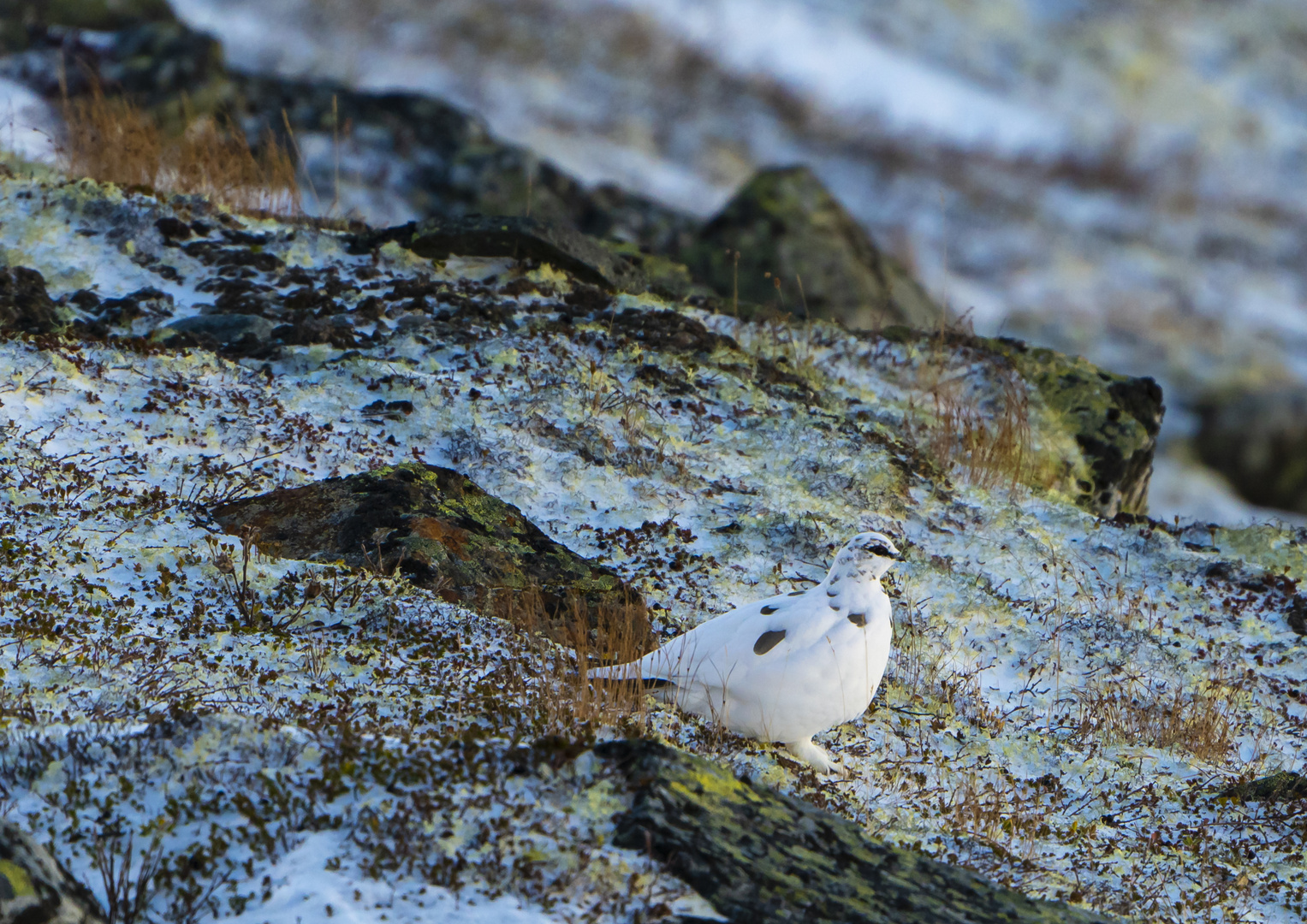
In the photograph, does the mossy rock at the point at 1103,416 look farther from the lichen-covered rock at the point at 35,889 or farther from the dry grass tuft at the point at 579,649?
the lichen-covered rock at the point at 35,889

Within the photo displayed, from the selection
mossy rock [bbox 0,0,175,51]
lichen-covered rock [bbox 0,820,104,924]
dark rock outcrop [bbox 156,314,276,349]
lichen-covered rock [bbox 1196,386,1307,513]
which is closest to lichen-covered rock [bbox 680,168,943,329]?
dark rock outcrop [bbox 156,314,276,349]

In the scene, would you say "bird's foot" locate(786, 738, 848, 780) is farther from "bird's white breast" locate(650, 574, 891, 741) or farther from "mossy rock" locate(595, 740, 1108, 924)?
"mossy rock" locate(595, 740, 1108, 924)

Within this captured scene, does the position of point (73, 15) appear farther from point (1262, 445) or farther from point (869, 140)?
point (1262, 445)

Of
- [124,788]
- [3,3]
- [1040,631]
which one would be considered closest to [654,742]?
[124,788]

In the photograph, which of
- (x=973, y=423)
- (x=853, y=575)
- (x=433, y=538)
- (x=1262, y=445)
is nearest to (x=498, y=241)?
(x=973, y=423)

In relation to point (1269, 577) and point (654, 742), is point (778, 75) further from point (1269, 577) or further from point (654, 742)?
point (654, 742)

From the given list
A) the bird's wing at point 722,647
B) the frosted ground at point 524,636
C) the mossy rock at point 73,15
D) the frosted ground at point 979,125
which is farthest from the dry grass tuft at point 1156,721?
the mossy rock at point 73,15
